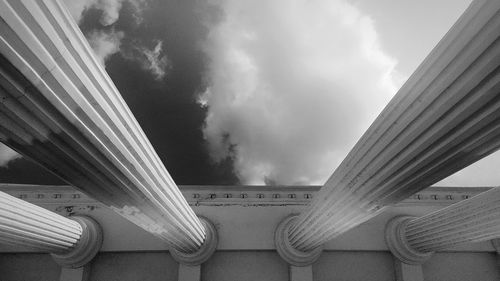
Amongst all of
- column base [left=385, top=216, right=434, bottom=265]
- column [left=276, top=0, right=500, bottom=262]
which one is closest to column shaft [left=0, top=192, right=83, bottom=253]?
column [left=276, top=0, right=500, bottom=262]

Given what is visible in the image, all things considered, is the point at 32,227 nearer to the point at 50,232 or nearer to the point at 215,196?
the point at 50,232

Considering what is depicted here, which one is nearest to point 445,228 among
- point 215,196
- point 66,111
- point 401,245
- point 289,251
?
point 401,245

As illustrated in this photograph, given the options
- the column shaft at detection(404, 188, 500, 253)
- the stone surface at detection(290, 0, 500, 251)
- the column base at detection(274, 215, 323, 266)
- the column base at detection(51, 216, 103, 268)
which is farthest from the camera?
the column base at detection(274, 215, 323, 266)

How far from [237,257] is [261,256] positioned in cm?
86

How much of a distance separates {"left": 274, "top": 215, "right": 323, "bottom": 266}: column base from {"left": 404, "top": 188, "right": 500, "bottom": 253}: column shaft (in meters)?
3.28

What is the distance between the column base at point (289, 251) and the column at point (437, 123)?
17.5 ft

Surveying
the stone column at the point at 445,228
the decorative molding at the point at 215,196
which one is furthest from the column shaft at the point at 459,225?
the decorative molding at the point at 215,196

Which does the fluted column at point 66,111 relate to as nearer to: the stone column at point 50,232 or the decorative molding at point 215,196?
the stone column at point 50,232

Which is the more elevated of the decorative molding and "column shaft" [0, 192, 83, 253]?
the decorative molding

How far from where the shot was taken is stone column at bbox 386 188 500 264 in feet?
28.6

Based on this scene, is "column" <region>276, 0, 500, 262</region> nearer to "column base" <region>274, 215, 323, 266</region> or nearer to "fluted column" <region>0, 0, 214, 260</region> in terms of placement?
"fluted column" <region>0, 0, 214, 260</region>

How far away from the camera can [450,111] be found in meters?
Answer: 4.14

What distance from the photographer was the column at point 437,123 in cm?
342

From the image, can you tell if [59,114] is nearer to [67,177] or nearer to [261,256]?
[67,177]
